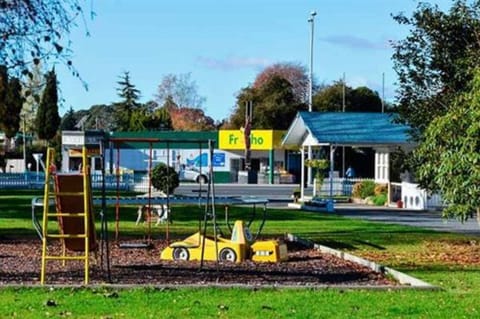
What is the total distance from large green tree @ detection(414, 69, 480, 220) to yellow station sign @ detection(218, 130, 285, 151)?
4905cm

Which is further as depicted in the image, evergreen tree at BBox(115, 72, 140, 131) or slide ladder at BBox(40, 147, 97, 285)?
evergreen tree at BBox(115, 72, 140, 131)

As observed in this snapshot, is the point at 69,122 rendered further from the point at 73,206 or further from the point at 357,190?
the point at 73,206

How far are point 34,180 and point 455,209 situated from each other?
41.2m

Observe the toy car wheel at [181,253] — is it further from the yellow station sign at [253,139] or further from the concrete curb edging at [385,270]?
the yellow station sign at [253,139]

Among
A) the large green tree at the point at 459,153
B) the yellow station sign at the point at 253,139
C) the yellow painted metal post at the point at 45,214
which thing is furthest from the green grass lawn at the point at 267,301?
the yellow station sign at the point at 253,139

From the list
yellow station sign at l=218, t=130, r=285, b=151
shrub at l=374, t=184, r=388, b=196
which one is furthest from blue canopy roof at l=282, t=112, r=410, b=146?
yellow station sign at l=218, t=130, r=285, b=151

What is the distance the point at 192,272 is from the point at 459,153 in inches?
221

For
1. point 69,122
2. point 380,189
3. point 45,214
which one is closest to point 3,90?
point 45,214

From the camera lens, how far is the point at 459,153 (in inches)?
647

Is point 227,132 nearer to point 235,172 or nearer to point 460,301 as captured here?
point 235,172

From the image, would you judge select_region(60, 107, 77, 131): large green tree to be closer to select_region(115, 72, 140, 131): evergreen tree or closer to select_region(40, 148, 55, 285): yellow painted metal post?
select_region(115, 72, 140, 131): evergreen tree

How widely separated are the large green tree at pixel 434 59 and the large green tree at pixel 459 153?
90.0 inches

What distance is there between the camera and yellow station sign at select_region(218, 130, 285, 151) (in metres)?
66.7

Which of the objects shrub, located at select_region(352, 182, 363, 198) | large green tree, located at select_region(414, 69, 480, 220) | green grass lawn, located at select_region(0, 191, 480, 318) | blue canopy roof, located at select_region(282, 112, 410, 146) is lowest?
green grass lawn, located at select_region(0, 191, 480, 318)
